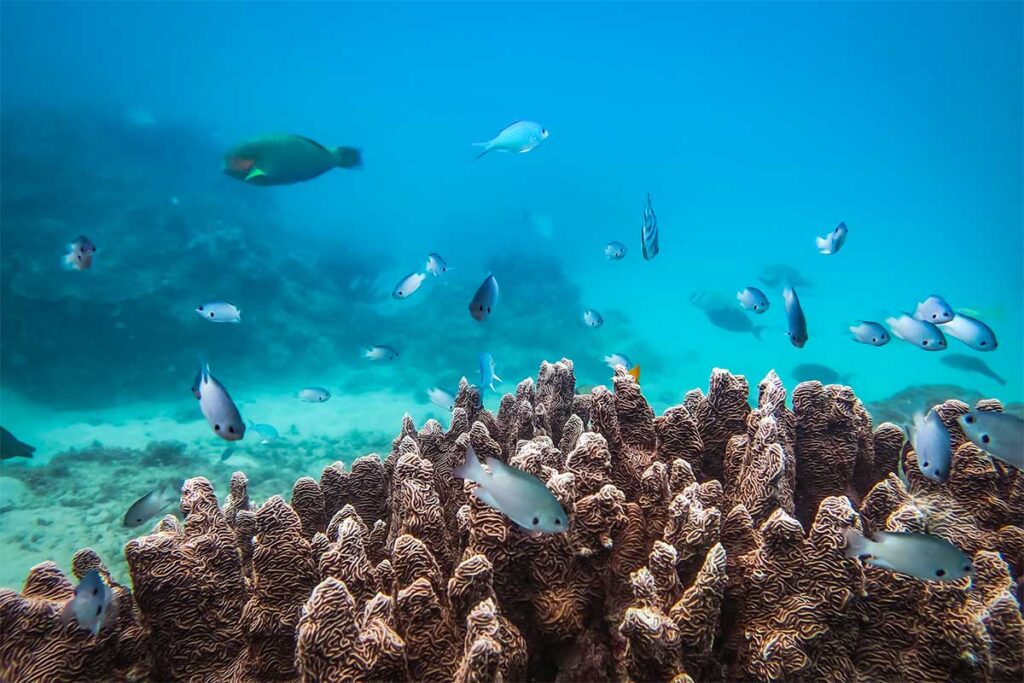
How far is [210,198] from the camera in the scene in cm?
3403

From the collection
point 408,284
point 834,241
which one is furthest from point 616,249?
point 408,284

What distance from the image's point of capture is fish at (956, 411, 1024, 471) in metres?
2.59

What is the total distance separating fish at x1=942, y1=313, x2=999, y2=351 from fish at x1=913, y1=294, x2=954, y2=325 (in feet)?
0.22

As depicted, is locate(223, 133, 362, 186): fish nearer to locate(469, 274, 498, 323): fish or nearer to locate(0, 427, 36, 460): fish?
locate(469, 274, 498, 323): fish

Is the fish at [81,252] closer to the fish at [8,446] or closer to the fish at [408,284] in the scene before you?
the fish at [8,446]

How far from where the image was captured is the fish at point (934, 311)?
17.0ft

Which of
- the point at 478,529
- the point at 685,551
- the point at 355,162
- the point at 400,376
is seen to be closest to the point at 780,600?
the point at 685,551

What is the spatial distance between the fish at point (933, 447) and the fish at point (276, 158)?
5.13 metres

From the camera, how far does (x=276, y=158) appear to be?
4.88m

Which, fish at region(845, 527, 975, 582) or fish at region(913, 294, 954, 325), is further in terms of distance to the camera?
fish at region(913, 294, 954, 325)

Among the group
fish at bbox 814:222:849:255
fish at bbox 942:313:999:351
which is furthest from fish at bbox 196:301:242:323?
fish at bbox 942:313:999:351

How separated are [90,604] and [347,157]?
424 centimetres

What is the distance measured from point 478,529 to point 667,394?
23355mm

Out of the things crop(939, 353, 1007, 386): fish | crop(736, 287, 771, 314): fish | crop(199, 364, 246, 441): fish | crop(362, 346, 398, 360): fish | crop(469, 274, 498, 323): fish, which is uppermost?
crop(939, 353, 1007, 386): fish
